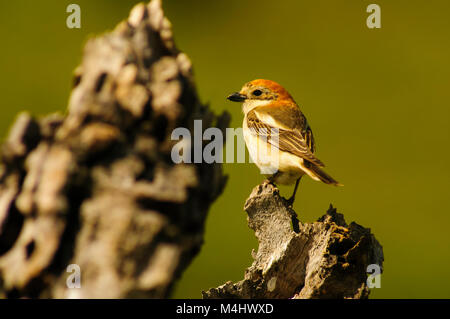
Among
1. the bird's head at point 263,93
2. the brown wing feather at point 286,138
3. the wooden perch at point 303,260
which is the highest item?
the bird's head at point 263,93

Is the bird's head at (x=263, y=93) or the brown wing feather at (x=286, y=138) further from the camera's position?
the bird's head at (x=263, y=93)

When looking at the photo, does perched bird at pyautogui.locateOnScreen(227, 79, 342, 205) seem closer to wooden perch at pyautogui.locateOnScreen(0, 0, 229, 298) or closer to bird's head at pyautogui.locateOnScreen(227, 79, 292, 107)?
bird's head at pyautogui.locateOnScreen(227, 79, 292, 107)

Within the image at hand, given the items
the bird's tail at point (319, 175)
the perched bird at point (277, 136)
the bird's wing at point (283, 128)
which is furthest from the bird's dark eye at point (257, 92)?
the bird's tail at point (319, 175)

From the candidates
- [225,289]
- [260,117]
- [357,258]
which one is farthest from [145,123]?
[260,117]

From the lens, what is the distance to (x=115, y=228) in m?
1.30

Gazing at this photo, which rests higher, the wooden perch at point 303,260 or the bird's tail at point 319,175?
the bird's tail at point 319,175

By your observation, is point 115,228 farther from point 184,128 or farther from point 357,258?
point 357,258

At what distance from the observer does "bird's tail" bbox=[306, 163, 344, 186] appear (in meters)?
3.70

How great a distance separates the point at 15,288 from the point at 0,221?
0.18m

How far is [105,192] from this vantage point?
1.32 metres

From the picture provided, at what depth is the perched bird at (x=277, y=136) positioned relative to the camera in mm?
3965

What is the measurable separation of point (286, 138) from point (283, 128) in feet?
0.47

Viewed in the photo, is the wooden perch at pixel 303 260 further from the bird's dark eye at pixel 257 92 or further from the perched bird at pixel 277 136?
the bird's dark eye at pixel 257 92

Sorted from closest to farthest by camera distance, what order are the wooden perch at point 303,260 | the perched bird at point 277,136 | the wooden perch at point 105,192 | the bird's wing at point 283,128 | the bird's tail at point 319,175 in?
the wooden perch at point 105,192
the wooden perch at point 303,260
the bird's tail at point 319,175
the perched bird at point 277,136
the bird's wing at point 283,128
